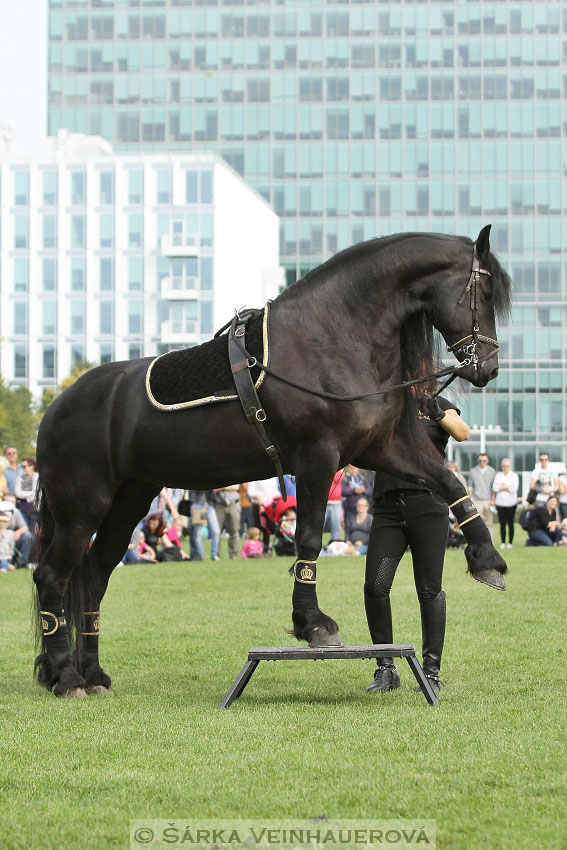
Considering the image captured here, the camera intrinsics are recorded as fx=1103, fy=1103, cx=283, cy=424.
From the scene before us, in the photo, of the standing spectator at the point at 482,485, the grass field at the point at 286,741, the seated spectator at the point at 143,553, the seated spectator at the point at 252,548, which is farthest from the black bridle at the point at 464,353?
the standing spectator at the point at 482,485

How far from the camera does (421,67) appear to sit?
87125 millimetres

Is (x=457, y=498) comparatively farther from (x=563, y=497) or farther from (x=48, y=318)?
(x=48, y=318)

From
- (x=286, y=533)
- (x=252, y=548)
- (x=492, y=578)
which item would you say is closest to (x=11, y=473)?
(x=252, y=548)

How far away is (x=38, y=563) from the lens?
7949mm

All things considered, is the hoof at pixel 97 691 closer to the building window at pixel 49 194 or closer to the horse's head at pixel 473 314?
the horse's head at pixel 473 314

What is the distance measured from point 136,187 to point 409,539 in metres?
65.6

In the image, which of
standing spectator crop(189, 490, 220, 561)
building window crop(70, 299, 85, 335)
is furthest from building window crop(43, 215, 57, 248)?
standing spectator crop(189, 490, 220, 561)

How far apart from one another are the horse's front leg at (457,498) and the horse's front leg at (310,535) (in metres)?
0.56

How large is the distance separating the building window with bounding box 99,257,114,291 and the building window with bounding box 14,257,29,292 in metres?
4.73

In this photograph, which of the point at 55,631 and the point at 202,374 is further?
the point at 55,631

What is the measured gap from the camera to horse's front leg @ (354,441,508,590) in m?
6.84

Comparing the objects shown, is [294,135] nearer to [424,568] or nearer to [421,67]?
[421,67]

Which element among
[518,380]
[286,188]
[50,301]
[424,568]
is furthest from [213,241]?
[424,568]

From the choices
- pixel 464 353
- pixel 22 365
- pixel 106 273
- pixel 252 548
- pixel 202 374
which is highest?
pixel 106 273
